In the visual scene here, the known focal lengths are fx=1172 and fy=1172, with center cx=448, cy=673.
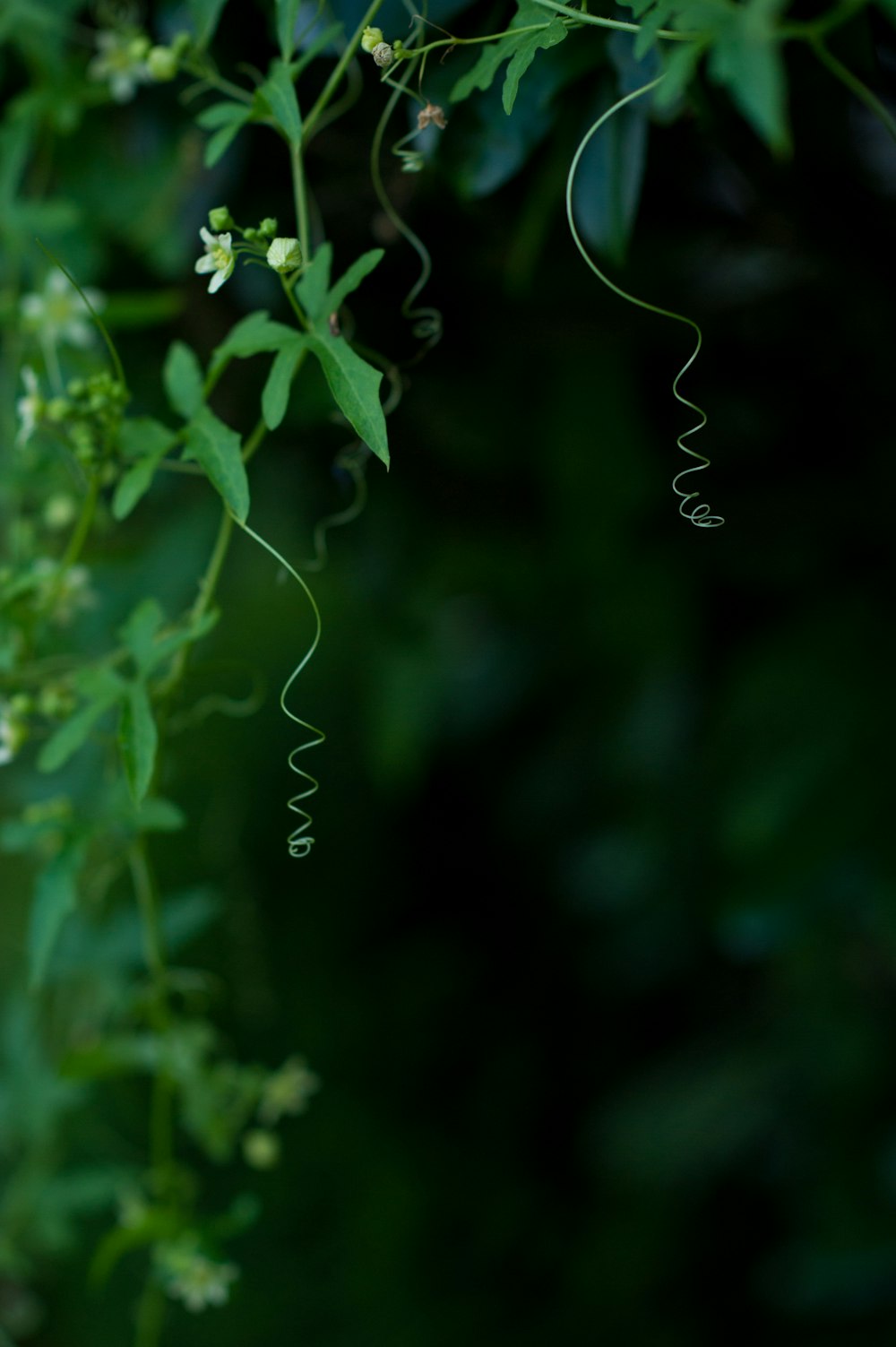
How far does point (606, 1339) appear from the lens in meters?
1.78

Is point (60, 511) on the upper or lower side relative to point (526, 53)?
lower

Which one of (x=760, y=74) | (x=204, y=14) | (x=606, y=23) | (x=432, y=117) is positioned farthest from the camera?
(x=204, y=14)

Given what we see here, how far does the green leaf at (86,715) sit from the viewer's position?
25.3 inches

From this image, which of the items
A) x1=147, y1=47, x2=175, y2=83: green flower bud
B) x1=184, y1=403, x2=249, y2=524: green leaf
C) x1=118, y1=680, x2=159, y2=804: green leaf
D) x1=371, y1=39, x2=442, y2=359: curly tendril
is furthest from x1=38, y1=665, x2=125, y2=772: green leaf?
x1=147, y1=47, x2=175, y2=83: green flower bud

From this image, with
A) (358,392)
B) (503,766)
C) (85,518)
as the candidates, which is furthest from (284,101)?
(503,766)

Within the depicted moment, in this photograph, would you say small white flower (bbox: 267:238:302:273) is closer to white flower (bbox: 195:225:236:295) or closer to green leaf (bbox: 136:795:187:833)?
white flower (bbox: 195:225:236:295)

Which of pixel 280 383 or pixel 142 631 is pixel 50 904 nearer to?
pixel 142 631

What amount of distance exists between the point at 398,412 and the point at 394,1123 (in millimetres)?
1249

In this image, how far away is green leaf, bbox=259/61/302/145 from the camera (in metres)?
0.53

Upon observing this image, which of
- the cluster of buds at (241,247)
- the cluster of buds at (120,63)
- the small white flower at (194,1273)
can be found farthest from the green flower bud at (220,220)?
the small white flower at (194,1273)

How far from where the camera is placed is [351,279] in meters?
0.52

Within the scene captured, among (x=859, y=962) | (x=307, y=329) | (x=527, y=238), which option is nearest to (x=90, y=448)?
(x=307, y=329)

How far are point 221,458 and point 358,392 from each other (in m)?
0.09

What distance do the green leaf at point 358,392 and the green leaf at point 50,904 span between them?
35cm
